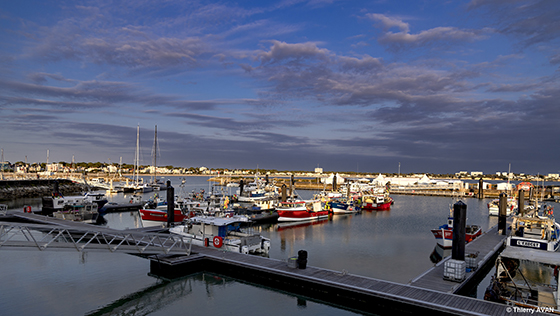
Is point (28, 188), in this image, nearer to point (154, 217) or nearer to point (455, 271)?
point (154, 217)

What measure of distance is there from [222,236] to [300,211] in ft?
80.6

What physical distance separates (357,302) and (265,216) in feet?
109

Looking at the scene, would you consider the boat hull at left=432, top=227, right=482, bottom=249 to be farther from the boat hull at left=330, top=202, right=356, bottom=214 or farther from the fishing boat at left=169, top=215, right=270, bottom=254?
the boat hull at left=330, top=202, right=356, bottom=214

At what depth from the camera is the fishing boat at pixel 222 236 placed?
2677cm

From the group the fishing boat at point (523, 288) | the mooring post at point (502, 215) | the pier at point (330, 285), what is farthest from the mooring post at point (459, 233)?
the mooring post at point (502, 215)

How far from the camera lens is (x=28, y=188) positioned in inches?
3425

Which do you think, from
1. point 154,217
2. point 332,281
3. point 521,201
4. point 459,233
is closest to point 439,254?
point 459,233

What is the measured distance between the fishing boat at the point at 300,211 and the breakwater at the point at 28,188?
63.2m

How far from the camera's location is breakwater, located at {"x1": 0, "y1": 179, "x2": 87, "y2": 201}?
260 feet

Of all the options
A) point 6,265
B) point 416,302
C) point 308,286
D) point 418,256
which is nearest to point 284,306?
point 308,286

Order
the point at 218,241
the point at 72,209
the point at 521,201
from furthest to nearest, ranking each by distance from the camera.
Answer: the point at 72,209 → the point at 521,201 → the point at 218,241

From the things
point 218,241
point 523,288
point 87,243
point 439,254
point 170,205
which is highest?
point 87,243

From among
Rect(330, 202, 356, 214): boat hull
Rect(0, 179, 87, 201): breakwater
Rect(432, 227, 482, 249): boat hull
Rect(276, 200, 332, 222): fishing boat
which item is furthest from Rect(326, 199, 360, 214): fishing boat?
Rect(0, 179, 87, 201): breakwater

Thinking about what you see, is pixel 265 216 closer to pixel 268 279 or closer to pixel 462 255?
pixel 268 279
